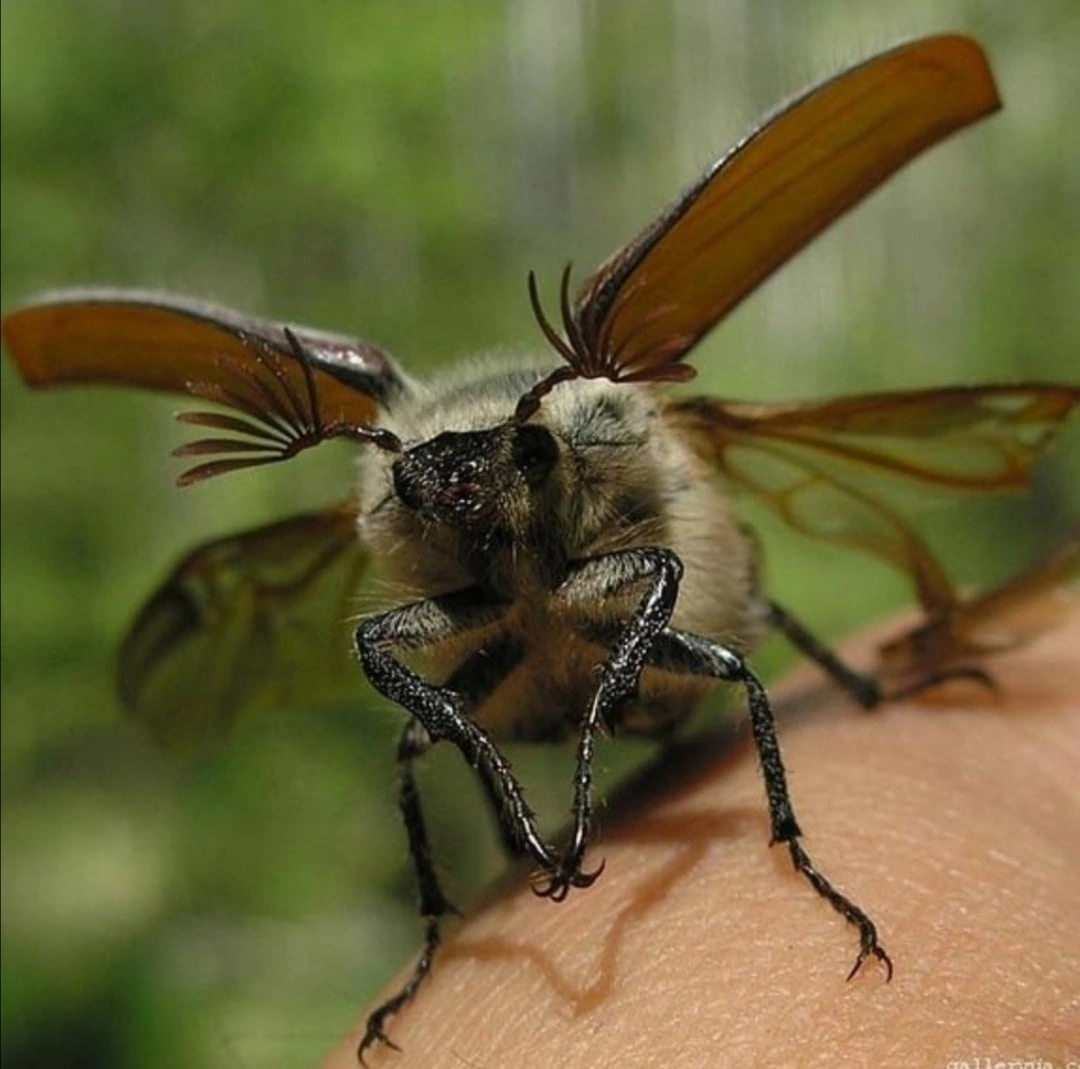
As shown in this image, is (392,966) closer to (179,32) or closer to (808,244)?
(179,32)

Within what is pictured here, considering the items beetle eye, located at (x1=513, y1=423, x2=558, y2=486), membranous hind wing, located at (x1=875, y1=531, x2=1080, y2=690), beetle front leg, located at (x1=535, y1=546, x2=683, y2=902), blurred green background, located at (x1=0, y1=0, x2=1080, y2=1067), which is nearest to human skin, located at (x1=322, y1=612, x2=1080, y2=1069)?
beetle front leg, located at (x1=535, y1=546, x2=683, y2=902)

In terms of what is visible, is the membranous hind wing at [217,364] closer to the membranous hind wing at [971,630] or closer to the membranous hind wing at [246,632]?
the membranous hind wing at [246,632]

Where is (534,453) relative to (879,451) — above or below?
above

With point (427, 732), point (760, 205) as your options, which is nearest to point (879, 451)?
point (760, 205)

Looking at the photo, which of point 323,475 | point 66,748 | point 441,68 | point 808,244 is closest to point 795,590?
point 323,475

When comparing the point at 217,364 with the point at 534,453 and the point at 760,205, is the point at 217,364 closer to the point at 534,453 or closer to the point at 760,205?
the point at 534,453

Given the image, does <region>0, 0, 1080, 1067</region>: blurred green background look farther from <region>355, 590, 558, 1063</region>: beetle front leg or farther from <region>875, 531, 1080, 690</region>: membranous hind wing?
<region>355, 590, 558, 1063</region>: beetle front leg

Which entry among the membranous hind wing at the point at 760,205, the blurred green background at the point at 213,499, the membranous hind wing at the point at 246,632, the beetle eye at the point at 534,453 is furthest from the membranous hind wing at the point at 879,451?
the blurred green background at the point at 213,499
